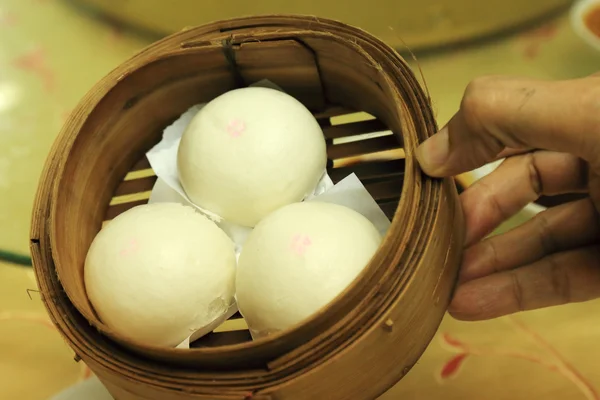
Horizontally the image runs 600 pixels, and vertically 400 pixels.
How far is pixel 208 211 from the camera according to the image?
2.57 feet

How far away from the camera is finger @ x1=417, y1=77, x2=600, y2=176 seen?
58 centimetres

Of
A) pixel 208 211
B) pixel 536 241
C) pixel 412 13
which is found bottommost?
pixel 536 241

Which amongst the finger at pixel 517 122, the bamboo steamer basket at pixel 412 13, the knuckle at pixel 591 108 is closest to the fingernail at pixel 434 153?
the finger at pixel 517 122

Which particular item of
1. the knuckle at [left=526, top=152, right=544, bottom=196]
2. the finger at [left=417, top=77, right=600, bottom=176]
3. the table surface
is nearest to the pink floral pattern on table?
the table surface

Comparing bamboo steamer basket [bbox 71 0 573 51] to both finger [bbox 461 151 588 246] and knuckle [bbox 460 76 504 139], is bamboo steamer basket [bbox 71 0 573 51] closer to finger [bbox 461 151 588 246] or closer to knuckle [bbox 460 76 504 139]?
finger [bbox 461 151 588 246]

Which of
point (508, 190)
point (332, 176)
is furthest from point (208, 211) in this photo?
point (508, 190)

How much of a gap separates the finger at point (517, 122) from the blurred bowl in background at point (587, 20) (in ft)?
2.61

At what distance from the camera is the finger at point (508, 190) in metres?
0.88

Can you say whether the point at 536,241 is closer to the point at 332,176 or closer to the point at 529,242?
the point at 529,242

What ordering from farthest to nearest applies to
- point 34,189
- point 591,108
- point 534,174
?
point 34,189, point 534,174, point 591,108

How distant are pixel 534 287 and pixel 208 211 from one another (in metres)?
0.50

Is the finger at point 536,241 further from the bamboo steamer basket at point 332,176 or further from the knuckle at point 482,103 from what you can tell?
the knuckle at point 482,103

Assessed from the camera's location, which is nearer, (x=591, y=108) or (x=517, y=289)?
(x=591, y=108)

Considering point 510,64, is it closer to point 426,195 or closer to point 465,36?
point 465,36
